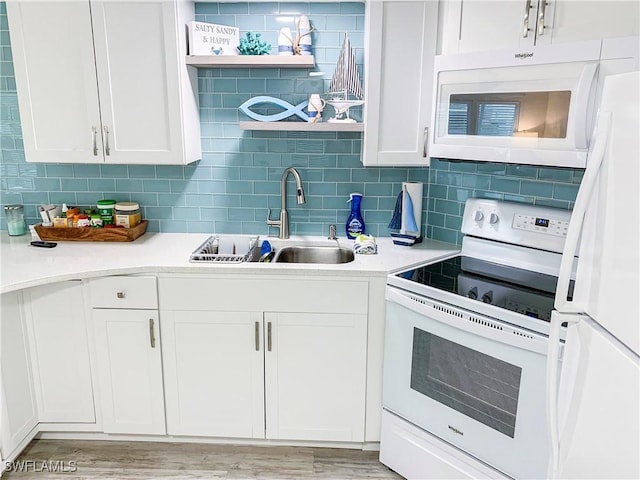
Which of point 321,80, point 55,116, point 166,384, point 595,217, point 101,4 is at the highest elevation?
point 101,4

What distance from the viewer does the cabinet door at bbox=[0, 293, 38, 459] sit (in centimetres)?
216

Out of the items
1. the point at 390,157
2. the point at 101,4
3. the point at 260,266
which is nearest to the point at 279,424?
the point at 260,266

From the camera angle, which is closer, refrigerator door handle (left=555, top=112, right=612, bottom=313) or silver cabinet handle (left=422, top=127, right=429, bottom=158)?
refrigerator door handle (left=555, top=112, right=612, bottom=313)

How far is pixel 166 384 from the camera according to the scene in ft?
7.77

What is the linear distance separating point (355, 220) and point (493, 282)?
2.79 ft

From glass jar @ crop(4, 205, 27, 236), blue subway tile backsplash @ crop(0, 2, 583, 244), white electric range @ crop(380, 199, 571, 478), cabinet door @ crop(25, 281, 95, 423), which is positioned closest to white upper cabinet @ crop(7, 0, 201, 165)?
blue subway tile backsplash @ crop(0, 2, 583, 244)

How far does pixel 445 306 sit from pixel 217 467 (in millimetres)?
1292

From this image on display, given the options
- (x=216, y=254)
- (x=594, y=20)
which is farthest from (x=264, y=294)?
(x=594, y=20)

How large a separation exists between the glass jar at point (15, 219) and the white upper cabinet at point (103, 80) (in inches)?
15.7

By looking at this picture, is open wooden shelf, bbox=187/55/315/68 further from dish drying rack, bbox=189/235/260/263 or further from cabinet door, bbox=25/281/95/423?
cabinet door, bbox=25/281/95/423

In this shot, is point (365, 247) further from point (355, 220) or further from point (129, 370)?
point (129, 370)

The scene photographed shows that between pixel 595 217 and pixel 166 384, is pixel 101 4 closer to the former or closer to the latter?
pixel 166 384

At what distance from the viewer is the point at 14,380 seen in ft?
7.30

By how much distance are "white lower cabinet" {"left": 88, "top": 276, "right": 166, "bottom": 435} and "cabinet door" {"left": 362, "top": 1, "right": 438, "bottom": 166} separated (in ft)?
4.00
